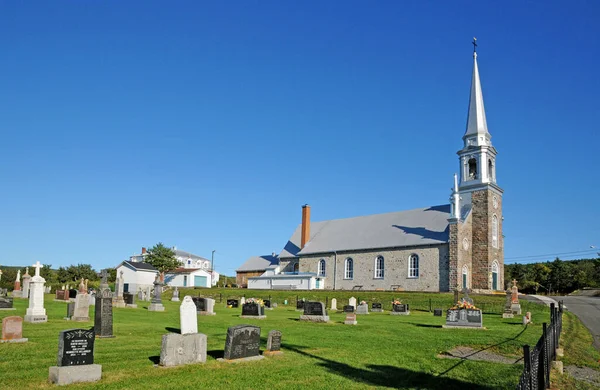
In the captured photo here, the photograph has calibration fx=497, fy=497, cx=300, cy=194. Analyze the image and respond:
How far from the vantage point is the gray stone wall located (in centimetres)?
4647

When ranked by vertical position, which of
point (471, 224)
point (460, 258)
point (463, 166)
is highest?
point (463, 166)

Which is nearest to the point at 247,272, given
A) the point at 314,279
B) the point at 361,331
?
the point at 314,279

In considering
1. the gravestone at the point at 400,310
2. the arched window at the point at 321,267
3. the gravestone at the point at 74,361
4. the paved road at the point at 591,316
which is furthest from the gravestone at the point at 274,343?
the arched window at the point at 321,267

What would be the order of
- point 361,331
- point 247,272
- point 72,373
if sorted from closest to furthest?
point 72,373
point 361,331
point 247,272

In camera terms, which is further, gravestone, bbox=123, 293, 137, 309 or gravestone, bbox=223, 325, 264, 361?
gravestone, bbox=123, 293, 137, 309

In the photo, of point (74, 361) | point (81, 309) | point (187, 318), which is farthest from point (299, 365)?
point (81, 309)

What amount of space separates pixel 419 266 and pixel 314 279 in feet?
42.4

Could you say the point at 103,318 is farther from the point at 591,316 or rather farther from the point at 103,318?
the point at 591,316

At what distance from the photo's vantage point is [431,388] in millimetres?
9352

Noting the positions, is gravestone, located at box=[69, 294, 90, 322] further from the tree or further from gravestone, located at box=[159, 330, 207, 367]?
the tree

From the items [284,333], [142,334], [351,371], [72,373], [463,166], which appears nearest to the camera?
[72,373]

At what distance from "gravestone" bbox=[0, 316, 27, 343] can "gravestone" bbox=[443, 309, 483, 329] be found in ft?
52.1

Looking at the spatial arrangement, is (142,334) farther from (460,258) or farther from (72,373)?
(460,258)

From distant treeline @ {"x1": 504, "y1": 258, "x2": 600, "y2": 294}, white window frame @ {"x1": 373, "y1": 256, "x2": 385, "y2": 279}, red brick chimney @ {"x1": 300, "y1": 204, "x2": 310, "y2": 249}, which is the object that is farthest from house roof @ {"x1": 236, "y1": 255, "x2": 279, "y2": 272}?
distant treeline @ {"x1": 504, "y1": 258, "x2": 600, "y2": 294}
